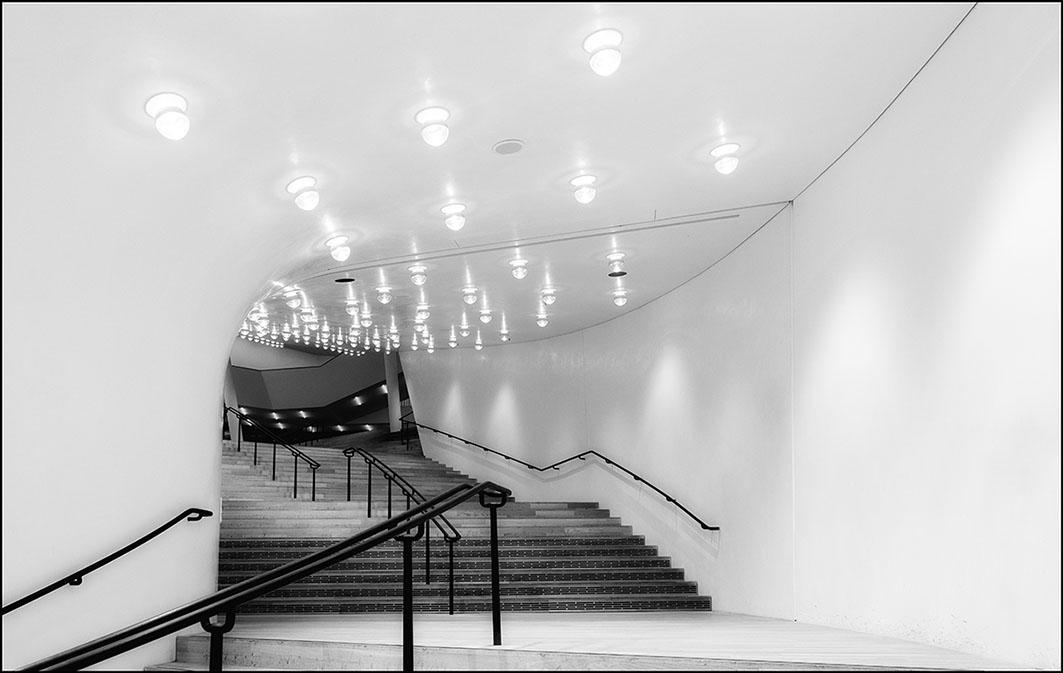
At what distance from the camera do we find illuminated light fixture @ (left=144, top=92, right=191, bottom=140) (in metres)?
5.10

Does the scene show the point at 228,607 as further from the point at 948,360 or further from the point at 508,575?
the point at 508,575

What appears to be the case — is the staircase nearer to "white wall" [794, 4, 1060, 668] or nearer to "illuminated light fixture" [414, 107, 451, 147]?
"white wall" [794, 4, 1060, 668]

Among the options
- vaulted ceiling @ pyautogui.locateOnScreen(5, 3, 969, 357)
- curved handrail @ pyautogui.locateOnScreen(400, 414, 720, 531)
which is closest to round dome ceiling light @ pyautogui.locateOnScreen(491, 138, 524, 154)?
vaulted ceiling @ pyautogui.locateOnScreen(5, 3, 969, 357)

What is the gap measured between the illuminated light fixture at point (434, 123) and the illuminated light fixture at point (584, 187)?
1603mm

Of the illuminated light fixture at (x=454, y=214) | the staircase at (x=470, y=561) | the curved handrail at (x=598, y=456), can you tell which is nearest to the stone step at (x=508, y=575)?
the staircase at (x=470, y=561)

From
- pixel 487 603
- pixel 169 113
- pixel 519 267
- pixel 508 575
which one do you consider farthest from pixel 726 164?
pixel 508 575

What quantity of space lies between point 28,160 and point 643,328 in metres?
8.96

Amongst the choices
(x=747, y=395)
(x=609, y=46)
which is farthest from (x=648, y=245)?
(x=609, y=46)

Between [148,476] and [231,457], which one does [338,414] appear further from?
[148,476]

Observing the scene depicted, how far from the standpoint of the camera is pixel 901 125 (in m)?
5.96

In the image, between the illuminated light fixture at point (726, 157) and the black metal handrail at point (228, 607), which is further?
the illuminated light fixture at point (726, 157)

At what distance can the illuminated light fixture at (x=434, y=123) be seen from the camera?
5809mm

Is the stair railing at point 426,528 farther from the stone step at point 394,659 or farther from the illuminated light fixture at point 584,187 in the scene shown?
the illuminated light fixture at point 584,187

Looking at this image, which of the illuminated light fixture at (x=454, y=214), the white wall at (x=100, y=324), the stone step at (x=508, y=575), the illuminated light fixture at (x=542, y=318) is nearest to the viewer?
the white wall at (x=100, y=324)
